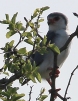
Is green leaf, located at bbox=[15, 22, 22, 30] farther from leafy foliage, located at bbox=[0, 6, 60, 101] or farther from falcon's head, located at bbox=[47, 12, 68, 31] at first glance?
falcon's head, located at bbox=[47, 12, 68, 31]

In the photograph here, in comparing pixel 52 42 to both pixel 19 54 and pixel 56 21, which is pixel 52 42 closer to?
pixel 56 21

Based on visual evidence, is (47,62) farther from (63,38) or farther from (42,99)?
(42,99)

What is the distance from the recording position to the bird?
10.1 m

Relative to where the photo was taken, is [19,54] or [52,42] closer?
[19,54]

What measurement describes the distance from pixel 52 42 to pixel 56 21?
47.8 inches

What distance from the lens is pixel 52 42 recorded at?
33.1 ft

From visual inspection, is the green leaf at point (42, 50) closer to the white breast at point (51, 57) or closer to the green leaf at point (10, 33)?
the green leaf at point (10, 33)

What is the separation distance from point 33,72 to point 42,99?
2.88 feet

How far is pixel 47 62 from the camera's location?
1015cm

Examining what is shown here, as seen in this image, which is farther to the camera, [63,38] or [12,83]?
[63,38]

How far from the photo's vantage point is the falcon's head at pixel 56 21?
10914mm

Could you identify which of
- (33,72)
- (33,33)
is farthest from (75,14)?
(33,72)

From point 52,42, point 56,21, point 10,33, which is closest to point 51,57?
point 52,42

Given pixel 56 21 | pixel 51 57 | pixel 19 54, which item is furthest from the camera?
pixel 56 21
